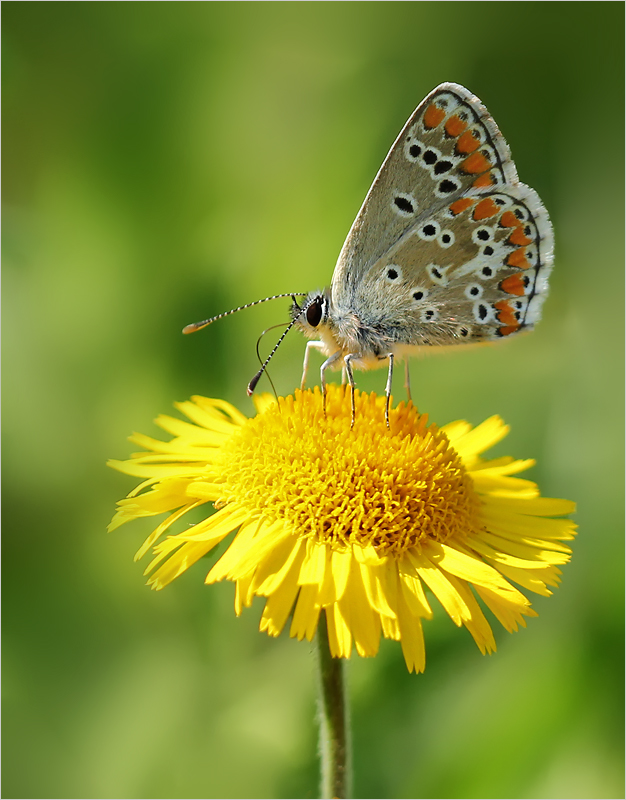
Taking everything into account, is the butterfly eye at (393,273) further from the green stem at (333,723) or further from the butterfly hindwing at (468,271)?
the green stem at (333,723)

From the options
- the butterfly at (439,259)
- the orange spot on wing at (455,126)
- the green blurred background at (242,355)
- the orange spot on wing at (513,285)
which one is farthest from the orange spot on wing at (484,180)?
the green blurred background at (242,355)

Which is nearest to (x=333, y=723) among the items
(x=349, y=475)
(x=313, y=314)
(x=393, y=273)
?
(x=349, y=475)

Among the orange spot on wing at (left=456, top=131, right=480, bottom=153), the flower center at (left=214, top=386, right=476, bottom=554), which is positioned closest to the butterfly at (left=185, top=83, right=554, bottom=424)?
the orange spot on wing at (left=456, top=131, right=480, bottom=153)

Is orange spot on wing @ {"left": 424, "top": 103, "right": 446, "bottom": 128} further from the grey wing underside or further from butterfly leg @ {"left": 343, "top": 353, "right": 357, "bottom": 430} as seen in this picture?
butterfly leg @ {"left": 343, "top": 353, "right": 357, "bottom": 430}

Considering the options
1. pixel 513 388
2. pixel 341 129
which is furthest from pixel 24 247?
pixel 513 388

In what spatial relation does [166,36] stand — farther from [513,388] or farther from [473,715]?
[473,715]
